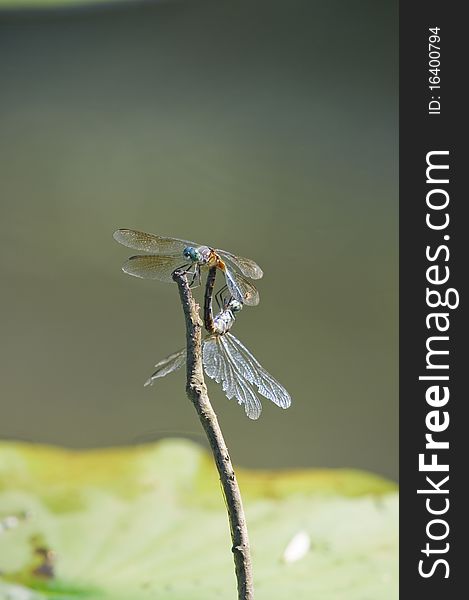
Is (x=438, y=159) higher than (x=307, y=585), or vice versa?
(x=438, y=159)

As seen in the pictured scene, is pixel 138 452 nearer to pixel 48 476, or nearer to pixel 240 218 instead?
pixel 48 476

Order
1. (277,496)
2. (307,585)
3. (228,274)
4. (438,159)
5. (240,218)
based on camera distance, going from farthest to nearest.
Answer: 1. (240,218)
2. (277,496)
3. (307,585)
4. (438,159)
5. (228,274)

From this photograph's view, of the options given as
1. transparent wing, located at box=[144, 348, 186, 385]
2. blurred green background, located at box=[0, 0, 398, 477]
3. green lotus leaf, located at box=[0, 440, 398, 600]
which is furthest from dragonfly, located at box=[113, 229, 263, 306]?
blurred green background, located at box=[0, 0, 398, 477]

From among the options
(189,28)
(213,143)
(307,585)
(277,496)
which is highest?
(189,28)

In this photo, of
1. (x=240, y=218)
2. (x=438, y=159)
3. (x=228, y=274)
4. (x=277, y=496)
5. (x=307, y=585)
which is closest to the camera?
(x=228, y=274)

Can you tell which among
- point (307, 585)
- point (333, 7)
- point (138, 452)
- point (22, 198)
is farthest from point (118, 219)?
point (307, 585)

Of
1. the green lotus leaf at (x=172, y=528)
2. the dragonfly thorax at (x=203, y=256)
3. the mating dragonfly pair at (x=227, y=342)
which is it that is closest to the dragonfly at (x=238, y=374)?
the mating dragonfly pair at (x=227, y=342)

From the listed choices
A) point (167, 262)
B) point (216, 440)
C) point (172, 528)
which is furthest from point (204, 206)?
point (216, 440)

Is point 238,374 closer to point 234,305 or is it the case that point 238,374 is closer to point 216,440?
point 234,305
